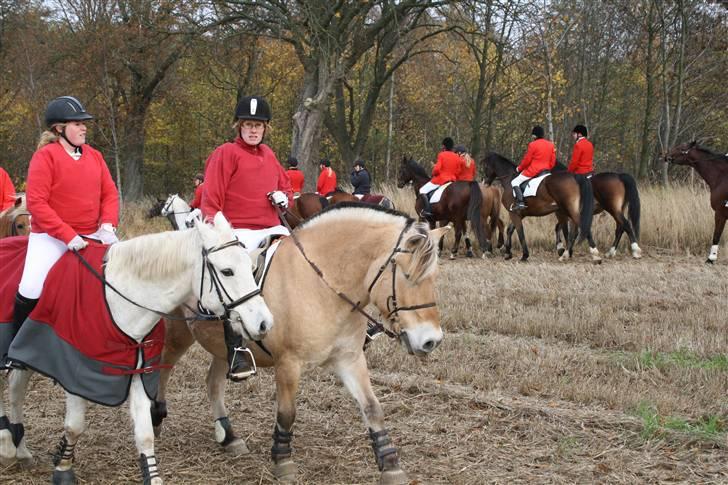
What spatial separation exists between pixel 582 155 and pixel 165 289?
1315 cm

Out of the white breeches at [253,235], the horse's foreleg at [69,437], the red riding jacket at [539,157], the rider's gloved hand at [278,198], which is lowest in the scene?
the horse's foreleg at [69,437]

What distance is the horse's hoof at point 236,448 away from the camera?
5.10 metres

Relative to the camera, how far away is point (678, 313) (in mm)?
8953

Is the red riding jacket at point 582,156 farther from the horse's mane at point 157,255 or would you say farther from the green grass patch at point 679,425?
the horse's mane at point 157,255

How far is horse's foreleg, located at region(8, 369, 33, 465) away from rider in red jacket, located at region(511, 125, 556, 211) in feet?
39.1

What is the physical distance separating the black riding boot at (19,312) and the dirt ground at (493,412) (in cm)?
80

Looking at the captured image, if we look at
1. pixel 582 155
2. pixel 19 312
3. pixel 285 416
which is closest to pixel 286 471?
pixel 285 416

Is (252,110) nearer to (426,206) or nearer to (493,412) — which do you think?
(493,412)

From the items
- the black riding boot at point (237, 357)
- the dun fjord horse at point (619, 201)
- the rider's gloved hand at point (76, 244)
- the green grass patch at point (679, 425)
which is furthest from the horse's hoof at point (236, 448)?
the dun fjord horse at point (619, 201)

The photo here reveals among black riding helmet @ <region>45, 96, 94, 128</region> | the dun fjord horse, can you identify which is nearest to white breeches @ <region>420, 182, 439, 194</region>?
the dun fjord horse

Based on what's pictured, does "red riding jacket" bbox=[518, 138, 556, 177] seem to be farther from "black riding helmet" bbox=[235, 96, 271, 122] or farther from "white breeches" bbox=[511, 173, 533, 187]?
"black riding helmet" bbox=[235, 96, 271, 122]

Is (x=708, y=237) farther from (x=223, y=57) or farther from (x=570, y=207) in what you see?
(x=223, y=57)

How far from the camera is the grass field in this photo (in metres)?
4.73

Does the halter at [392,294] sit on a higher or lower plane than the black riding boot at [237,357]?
higher
